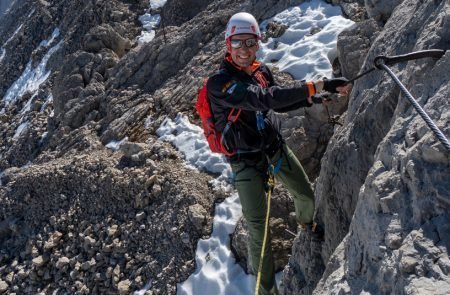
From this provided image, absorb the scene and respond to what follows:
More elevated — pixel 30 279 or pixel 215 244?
pixel 215 244

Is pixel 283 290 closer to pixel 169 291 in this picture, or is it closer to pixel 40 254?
pixel 169 291

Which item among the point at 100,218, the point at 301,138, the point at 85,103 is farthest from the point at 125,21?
the point at 301,138

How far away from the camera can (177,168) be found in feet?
37.3

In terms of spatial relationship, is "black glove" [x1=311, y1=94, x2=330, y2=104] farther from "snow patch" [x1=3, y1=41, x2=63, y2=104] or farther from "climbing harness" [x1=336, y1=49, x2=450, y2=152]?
"snow patch" [x1=3, y1=41, x2=63, y2=104]

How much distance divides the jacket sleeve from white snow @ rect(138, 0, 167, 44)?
742 inches

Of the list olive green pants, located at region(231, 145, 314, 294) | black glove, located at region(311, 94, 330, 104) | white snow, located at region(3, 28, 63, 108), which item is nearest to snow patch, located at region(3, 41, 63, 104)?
white snow, located at region(3, 28, 63, 108)

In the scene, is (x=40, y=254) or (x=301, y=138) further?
(x=40, y=254)

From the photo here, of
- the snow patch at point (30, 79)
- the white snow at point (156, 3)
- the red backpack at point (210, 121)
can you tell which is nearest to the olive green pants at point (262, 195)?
the red backpack at point (210, 121)

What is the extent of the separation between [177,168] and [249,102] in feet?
21.8

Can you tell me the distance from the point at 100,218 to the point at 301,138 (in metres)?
5.42

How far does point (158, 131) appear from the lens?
13664 mm

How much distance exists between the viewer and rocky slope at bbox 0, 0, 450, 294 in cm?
339

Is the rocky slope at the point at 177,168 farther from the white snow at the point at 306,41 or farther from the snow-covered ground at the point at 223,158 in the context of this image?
the white snow at the point at 306,41

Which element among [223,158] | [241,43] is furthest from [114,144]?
[241,43]
